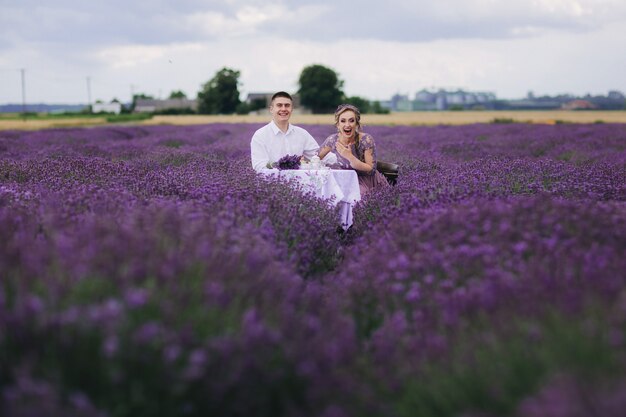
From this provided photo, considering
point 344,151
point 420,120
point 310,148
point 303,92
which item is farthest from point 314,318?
point 303,92

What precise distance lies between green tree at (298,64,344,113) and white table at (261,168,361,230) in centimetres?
7198

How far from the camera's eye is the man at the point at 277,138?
671 centimetres

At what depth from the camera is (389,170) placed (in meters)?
7.54

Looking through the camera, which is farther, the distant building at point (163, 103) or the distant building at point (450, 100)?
the distant building at point (163, 103)

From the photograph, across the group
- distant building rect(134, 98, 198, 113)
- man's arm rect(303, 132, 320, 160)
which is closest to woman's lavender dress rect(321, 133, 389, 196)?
man's arm rect(303, 132, 320, 160)

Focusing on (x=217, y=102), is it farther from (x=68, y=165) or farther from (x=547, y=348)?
(x=547, y=348)

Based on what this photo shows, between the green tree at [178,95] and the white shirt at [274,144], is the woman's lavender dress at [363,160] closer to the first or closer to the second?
the white shirt at [274,144]

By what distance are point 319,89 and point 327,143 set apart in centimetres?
Result: 7341

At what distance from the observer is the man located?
264 inches

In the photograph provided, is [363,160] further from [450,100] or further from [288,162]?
[450,100]

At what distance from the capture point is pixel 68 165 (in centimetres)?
691

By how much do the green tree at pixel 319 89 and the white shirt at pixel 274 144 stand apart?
71.4 metres

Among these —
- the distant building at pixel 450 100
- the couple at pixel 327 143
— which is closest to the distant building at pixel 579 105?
the distant building at pixel 450 100

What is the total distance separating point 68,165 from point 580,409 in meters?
6.25
